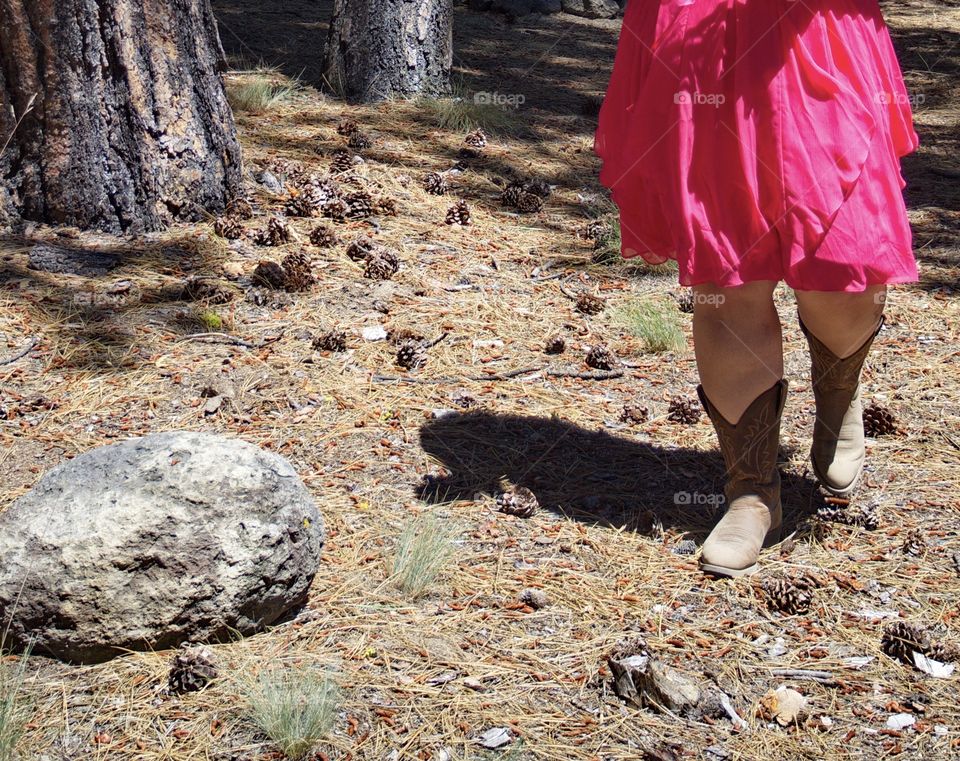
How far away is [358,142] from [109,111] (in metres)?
1.62

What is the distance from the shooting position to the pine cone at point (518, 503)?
9.07 ft

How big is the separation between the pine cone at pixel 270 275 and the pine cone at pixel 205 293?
0.53ft

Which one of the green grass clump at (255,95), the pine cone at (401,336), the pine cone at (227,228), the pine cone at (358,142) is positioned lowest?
the pine cone at (401,336)

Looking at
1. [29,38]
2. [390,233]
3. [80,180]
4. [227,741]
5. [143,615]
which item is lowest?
[227,741]

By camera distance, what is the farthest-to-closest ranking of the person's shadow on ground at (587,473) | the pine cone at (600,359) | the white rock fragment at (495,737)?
1. the pine cone at (600,359)
2. the person's shadow on ground at (587,473)
3. the white rock fragment at (495,737)

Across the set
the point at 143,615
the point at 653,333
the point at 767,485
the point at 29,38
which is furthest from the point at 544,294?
the point at 143,615

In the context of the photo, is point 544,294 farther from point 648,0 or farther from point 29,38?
point 29,38

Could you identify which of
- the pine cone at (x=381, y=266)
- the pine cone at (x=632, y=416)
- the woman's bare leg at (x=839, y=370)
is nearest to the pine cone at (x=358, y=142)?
the pine cone at (x=381, y=266)

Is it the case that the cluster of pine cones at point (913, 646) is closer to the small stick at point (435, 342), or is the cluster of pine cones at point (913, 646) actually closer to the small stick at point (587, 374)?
the small stick at point (587, 374)

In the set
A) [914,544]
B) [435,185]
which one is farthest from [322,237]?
[914,544]

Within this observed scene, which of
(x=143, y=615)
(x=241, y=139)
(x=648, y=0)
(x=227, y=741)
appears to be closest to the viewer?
(x=227, y=741)

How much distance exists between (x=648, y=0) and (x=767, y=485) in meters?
1.22

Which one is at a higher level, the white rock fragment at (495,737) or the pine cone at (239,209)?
the pine cone at (239,209)

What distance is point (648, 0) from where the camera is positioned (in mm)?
2422
